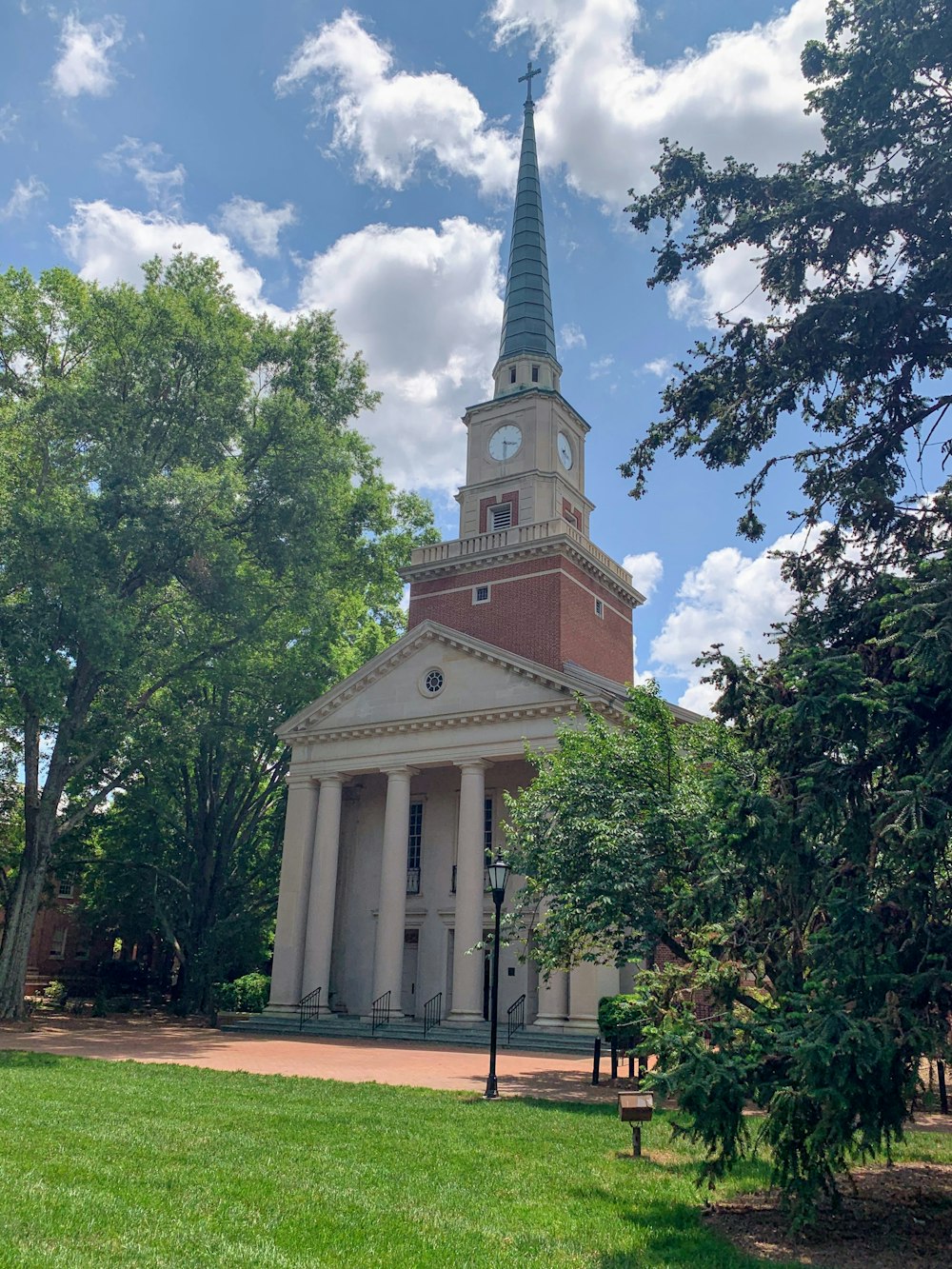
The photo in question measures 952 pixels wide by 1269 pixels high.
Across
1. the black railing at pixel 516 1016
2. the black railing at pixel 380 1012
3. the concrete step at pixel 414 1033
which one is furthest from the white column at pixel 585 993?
the black railing at pixel 380 1012

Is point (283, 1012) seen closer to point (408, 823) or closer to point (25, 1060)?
point (408, 823)

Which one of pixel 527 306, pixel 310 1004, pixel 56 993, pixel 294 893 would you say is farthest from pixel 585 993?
pixel 527 306

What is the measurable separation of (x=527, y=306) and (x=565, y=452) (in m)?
6.33

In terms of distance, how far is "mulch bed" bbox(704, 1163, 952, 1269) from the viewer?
6594mm

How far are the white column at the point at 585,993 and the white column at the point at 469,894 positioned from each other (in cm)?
274

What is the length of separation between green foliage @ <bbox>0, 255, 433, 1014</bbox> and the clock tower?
13.7 feet

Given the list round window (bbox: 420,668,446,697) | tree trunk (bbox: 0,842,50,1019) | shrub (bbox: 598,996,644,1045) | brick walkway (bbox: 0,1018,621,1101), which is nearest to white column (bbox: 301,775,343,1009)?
brick walkway (bbox: 0,1018,621,1101)

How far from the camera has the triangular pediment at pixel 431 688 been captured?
2747 centimetres

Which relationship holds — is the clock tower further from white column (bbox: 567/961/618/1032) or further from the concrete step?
the concrete step

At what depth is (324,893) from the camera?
29.6m

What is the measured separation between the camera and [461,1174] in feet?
27.9

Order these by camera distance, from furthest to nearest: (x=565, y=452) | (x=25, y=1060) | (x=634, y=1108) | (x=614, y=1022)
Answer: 1. (x=565, y=452)
2. (x=614, y=1022)
3. (x=25, y=1060)
4. (x=634, y=1108)

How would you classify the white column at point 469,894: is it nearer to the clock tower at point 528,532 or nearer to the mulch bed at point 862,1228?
the clock tower at point 528,532

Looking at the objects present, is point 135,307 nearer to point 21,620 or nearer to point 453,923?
point 21,620
